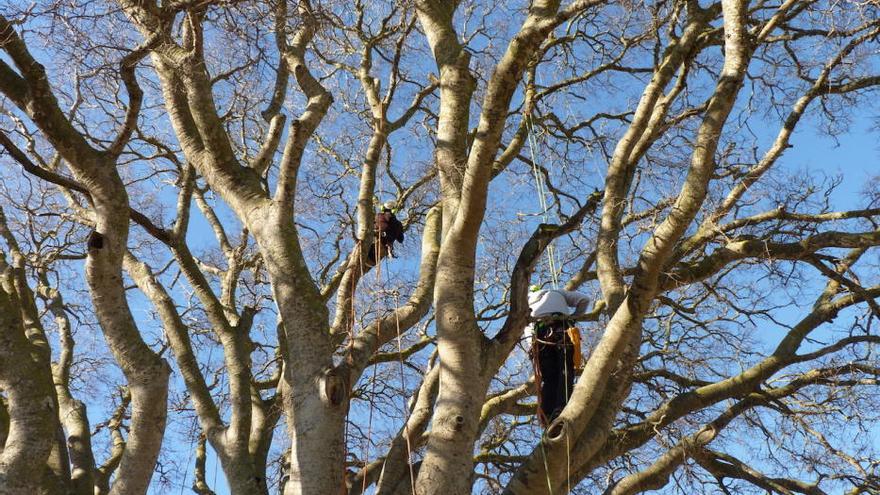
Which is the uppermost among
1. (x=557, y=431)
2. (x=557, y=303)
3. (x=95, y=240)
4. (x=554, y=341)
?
(x=557, y=303)

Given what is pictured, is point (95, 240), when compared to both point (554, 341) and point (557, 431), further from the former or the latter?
point (554, 341)

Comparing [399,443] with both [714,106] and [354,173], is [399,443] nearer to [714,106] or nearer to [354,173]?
[714,106]

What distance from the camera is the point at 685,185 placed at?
4.41 metres

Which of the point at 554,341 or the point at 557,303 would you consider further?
the point at 554,341

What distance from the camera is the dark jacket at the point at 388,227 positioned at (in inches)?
287

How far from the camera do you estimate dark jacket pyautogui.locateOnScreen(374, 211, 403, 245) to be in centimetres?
730

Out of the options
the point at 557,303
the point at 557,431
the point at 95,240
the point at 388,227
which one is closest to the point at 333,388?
the point at 557,431

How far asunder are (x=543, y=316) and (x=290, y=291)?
217 centimetres

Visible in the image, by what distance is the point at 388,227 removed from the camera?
7.41m

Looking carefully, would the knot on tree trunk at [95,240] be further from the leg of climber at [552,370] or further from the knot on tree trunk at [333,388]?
the leg of climber at [552,370]

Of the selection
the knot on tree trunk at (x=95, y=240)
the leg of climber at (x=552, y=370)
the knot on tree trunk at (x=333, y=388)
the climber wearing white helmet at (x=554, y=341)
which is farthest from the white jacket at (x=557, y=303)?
the knot on tree trunk at (x=95, y=240)

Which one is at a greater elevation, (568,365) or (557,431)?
(568,365)

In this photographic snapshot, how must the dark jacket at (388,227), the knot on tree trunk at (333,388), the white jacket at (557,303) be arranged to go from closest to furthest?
the knot on tree trunk at (333,388), the white jacket at (557,303), the dark jacket at (388,227)

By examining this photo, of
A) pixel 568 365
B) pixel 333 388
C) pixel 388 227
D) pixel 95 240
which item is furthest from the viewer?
pixel 388 227
